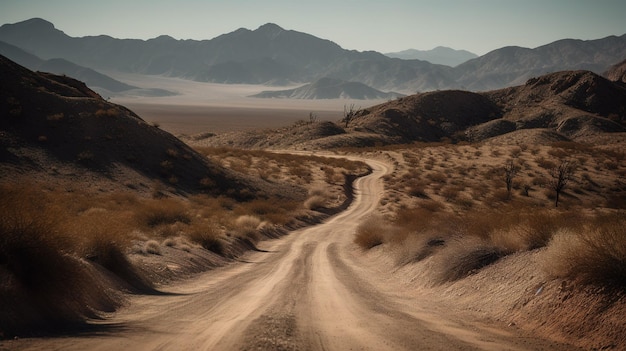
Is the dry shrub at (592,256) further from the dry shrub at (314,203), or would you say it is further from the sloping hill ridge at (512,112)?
the sloping hill ridge at (512,112)

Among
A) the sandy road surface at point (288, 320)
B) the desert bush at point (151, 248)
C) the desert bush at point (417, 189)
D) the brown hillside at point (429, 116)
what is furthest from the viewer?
the brown hillside at point (429, 116)

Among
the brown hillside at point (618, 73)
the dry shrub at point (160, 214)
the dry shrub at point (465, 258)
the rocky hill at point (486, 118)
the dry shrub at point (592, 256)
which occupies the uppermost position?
the brown hillside at point (618, 73)

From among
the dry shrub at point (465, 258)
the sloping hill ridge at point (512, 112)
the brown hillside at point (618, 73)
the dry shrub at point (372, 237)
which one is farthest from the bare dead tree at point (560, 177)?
the brown hillside at point (618, 73)

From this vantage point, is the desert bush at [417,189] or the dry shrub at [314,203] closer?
the dry shrub at [314,203]

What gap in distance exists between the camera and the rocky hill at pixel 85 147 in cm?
3047

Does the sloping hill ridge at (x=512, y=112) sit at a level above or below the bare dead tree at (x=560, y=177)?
above

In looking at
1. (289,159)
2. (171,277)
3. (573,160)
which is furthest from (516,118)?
(171,277)

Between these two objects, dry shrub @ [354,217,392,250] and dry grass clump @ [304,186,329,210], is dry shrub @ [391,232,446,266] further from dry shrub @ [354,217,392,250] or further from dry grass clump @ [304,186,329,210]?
dry grass clump @ [304,186,329,210]

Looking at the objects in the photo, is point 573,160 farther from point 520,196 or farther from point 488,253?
point 488,253

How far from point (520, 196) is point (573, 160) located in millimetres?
13841

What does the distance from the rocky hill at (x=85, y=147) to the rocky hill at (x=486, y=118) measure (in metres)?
46.9

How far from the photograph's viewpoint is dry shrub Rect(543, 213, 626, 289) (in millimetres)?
7582

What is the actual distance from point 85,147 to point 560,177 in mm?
37184

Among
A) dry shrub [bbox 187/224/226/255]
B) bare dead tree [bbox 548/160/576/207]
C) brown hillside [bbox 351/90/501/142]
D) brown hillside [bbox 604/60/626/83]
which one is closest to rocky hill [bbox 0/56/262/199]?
dry shrub [bbox 187/224/226/255]
